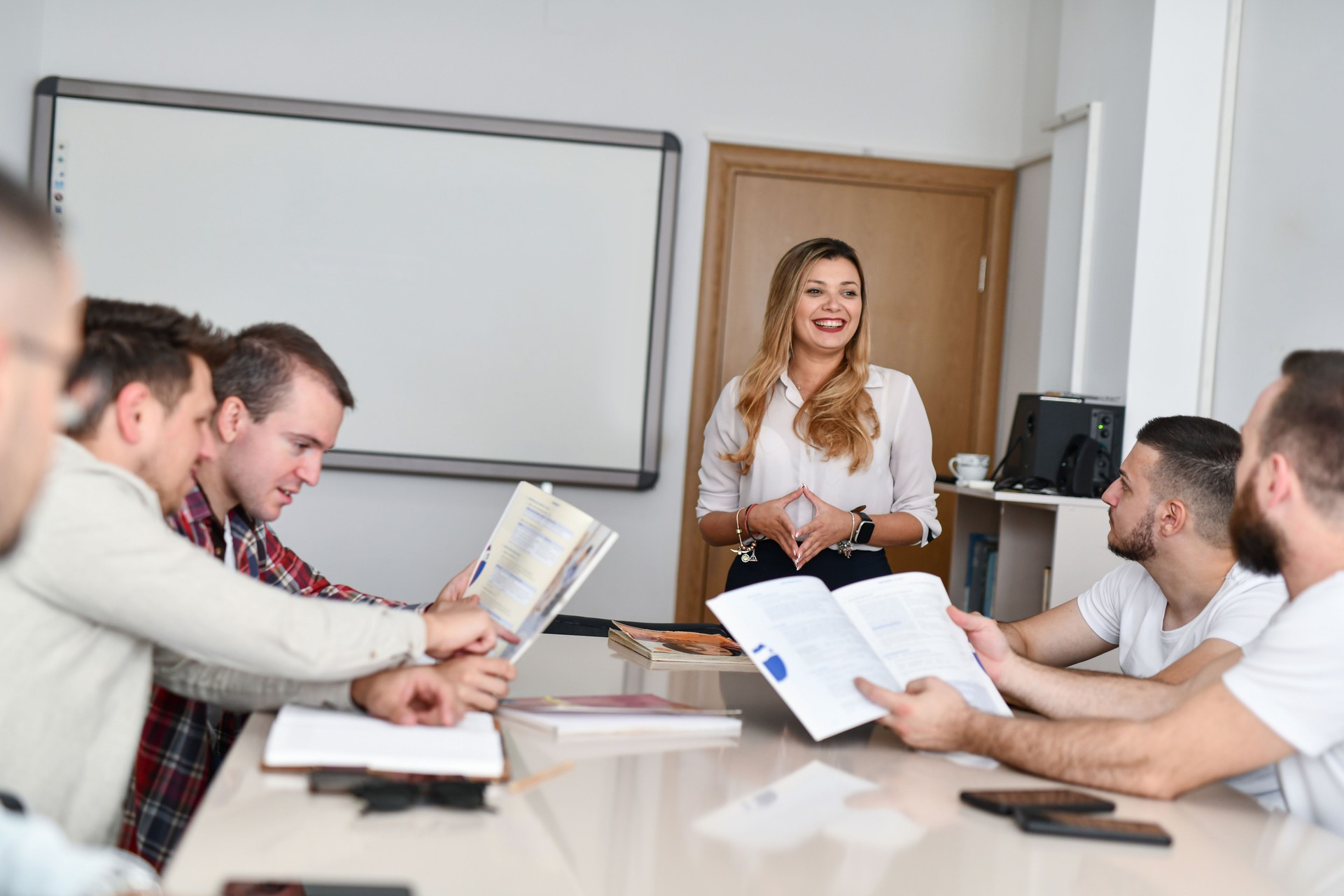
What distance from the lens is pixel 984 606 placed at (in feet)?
12.6

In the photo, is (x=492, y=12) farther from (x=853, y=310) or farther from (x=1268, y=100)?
(x=1268, y=100)

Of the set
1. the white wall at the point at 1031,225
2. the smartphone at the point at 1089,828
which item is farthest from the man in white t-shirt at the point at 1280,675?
the white wall at the point at 1031,225

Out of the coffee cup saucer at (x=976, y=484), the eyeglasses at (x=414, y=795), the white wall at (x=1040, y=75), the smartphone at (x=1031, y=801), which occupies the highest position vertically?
the white wall at (x=1040, y=75)

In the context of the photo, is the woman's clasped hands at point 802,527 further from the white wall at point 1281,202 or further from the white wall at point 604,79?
the white wall at point 604,79

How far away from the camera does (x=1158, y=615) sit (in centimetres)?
206

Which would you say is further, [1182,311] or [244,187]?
[244,187]

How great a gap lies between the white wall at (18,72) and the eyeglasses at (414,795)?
136 inches

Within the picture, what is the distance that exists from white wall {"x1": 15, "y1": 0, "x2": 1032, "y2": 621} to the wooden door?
0.07 metres

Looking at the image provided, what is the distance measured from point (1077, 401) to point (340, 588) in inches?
90.2

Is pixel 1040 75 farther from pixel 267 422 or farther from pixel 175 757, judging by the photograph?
pixel 175 757

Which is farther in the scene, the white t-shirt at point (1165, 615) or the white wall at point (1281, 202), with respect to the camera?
the white wall at point (1281, 202)

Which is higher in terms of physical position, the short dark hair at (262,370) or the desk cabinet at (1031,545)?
the short dark hair at (262,370)

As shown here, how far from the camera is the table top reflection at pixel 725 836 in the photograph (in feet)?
3.39

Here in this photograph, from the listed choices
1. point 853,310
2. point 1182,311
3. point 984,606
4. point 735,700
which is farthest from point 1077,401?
point 735,700
